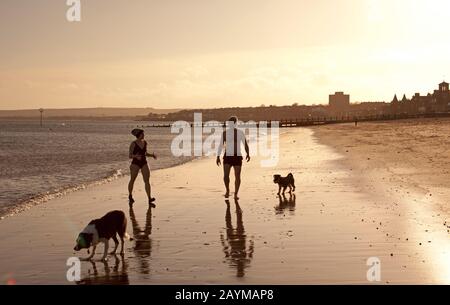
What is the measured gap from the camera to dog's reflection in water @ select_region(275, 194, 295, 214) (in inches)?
513

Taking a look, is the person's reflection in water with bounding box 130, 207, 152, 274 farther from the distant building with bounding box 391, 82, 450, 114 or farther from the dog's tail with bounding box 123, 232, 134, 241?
the distant building with bounding box 391, 82, 450, 114

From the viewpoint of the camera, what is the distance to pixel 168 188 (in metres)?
18.2

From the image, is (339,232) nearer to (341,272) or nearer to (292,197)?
(341,272)

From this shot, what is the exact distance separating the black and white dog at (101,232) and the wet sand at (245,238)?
34cm

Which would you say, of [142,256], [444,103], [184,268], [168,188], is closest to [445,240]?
[184,268]

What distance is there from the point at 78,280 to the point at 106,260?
109 cm

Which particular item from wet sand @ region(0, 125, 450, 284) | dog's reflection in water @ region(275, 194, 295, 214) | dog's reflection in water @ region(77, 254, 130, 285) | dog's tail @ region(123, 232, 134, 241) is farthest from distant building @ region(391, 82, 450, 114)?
dog's reflection in water @ region(77, 254, 130, 285)

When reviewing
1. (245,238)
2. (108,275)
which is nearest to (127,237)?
(108,275)

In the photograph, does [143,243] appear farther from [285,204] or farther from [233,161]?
[233,161]

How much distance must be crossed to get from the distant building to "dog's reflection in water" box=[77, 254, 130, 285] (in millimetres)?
164697

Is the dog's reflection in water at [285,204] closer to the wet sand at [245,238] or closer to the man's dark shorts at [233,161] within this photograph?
the wet sand at [245,238]

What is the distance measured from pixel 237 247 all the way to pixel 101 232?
2.33m

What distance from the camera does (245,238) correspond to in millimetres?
10047
